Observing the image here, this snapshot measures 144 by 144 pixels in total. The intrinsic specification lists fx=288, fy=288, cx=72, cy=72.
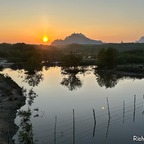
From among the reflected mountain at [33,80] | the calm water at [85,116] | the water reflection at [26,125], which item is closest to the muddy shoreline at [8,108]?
Result: the water reflection at [26,125]

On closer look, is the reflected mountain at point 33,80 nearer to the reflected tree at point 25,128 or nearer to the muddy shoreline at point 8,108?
the muddy shoreline at point 8,108

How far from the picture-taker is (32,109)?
148 feet

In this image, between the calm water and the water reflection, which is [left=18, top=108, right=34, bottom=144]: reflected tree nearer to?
the water reflection

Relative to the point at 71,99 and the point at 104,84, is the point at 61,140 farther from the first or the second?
the point at 104,84

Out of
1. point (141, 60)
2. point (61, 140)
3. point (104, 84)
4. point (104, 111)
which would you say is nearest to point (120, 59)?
point (141, 60)

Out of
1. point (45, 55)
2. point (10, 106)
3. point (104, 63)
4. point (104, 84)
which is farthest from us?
point (45, 55)

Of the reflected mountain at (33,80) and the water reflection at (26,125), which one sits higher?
the reflected mountain at (33,80)

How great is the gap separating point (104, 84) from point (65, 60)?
4336 centimetres

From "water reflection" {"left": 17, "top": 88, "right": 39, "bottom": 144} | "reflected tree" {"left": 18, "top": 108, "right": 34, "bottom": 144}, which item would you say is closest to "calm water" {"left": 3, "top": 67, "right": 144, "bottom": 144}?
"water reflection" {"left": 17, "top": 88, "right": 39, "bottom": 144}

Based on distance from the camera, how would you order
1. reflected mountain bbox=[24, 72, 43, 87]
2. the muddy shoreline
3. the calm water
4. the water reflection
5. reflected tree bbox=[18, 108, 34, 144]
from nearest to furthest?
reflected tree bbox=[18, 108, 34, 144] < the water reflection < the muddy shoreline < the calm water < reflected mountain bbox=[24, 72, 43, 87]

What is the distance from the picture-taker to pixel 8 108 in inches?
1663

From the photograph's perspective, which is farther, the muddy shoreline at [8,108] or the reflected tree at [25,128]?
the muddy shoreline at [8,108]

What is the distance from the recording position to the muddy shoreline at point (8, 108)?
31.2 m

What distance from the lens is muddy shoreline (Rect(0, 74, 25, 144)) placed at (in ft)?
102
